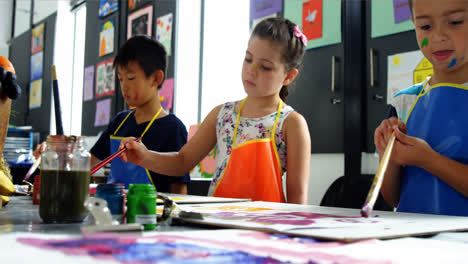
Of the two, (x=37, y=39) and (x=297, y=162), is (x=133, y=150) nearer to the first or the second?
(x=297, y=162)

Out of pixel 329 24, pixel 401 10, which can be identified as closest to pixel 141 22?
pixel 329 24

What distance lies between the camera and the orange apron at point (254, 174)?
127cm

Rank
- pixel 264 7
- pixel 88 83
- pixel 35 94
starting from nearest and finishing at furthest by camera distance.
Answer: pixel 264 7 → pixel 88 83 → pixel 35 94

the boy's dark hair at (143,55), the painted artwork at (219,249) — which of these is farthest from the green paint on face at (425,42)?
the boy's dark hair at (143,55)

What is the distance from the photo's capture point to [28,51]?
6.12 m

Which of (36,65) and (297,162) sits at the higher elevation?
(36,65)

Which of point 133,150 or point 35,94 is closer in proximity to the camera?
point 133,150

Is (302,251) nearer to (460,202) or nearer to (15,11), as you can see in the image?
(460,202)

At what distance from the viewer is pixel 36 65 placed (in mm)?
5879

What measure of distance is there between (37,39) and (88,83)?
171cm

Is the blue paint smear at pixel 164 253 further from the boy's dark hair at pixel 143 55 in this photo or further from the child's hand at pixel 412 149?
the boy's dark hair at pixel 143 55

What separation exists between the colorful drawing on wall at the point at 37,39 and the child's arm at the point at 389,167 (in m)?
5.59

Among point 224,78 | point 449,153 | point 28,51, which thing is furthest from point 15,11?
point 449,153

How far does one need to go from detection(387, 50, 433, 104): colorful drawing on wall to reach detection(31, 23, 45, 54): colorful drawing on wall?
16.1ft
